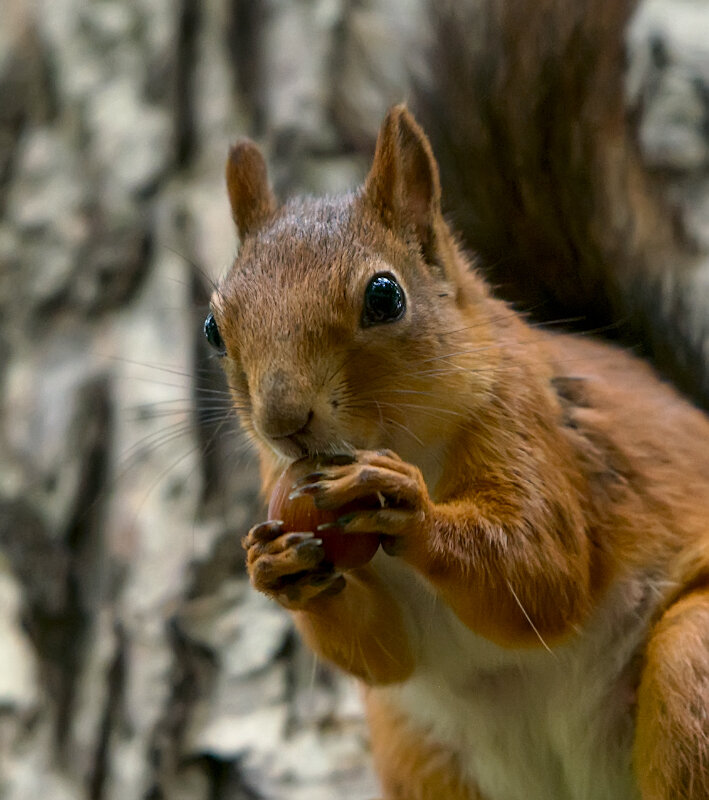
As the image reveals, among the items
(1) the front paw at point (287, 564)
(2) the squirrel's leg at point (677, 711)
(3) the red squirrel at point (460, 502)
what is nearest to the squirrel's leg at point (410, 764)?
(3) the red squirrel at point (460, 502)

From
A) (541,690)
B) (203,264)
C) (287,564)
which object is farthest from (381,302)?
(203,264)

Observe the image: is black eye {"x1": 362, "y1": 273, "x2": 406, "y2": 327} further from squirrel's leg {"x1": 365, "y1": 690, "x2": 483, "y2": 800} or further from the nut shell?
squirrel's leg {"x1": 365, "y1": 690, "x2": 483, "y2": 800}

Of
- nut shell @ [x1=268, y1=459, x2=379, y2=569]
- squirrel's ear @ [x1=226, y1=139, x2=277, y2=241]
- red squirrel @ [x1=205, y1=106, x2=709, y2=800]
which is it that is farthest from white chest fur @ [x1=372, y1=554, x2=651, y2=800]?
squirrel's ear @ [x1=226, y1=139, x2=277, y2=241]

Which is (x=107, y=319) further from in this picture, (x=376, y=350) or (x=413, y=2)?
(x=376, y=350)

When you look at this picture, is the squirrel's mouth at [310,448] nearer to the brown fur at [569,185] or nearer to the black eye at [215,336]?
the black eye at [215,336]

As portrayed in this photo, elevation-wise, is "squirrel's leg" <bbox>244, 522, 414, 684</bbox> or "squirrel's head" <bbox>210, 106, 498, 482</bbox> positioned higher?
"squirrel's head" <bbox>210, 106, 498, 482</bbox>

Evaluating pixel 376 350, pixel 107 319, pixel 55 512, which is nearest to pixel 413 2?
pixel 107 319
